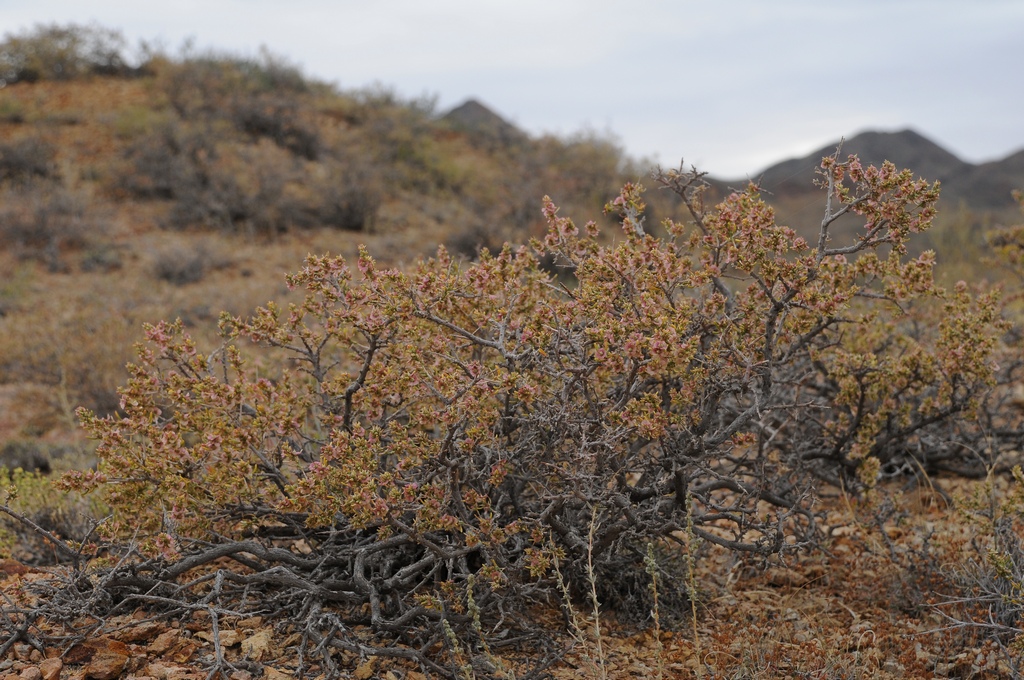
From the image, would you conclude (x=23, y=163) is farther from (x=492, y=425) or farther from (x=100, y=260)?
(x=492, y=425)

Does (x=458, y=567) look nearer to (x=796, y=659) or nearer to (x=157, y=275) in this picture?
(x=796, y=659)

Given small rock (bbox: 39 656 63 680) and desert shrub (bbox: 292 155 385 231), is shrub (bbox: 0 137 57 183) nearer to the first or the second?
desert shrub (bbox: 292 155 385 231)

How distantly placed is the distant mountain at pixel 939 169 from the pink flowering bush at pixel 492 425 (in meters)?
21.3

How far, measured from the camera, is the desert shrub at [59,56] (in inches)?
704

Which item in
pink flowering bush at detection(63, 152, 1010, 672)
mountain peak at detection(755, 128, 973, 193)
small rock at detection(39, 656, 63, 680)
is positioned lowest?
small rock at detection(39, 656, 63, 680)

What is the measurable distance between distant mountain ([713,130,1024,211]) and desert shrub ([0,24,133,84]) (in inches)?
671

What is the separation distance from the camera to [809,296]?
334cm

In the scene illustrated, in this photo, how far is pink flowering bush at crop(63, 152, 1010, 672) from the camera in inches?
123

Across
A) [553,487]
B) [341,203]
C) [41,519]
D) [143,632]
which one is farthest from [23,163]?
[553,487]

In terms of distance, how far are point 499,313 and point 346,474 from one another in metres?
1.00

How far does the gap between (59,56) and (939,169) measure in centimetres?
2528

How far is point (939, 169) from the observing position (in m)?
26.8

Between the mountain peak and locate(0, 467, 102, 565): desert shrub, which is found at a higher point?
the mountain peak

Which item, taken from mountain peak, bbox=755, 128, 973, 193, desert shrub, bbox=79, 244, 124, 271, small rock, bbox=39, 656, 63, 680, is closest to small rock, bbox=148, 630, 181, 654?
small rock, bbox=39, 656, 63, 680
